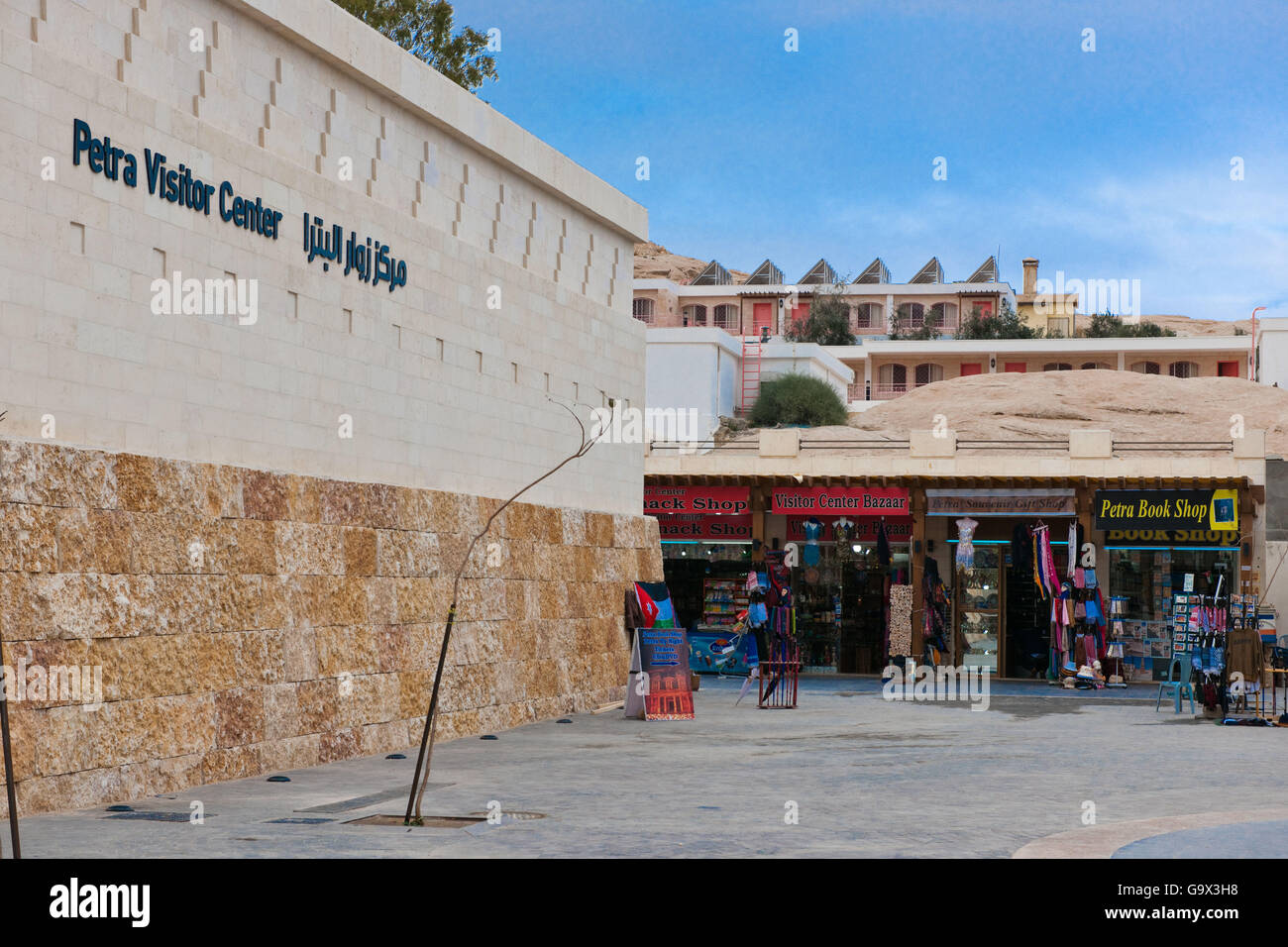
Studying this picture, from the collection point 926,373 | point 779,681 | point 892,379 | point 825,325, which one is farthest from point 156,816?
point 825,325

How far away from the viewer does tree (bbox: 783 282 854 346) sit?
81062 mm

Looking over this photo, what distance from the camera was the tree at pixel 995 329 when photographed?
3017 inches

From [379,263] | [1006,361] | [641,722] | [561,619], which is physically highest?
[1006,361]

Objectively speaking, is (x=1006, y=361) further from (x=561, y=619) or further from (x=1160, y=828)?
(x=1160, y=828)

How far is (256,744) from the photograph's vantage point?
44.1ft

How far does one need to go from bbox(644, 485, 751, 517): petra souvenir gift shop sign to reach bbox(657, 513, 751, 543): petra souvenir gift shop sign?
196 mm

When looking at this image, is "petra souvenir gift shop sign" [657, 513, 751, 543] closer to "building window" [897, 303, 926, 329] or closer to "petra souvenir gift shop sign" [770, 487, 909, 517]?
"petra souvenir gift shop sign" [770, 487, 909, 517]

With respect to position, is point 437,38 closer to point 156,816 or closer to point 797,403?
point 797,403

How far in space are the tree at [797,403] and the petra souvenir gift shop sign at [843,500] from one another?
20.4 metres

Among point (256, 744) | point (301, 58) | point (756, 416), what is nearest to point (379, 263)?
point (301, 58)

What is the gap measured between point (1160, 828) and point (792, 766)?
15.3 ft

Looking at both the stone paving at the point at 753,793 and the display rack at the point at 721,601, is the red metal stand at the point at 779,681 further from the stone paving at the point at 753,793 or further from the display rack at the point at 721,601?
the display rack at the point at 721,601

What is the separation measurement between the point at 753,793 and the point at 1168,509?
18056mm
